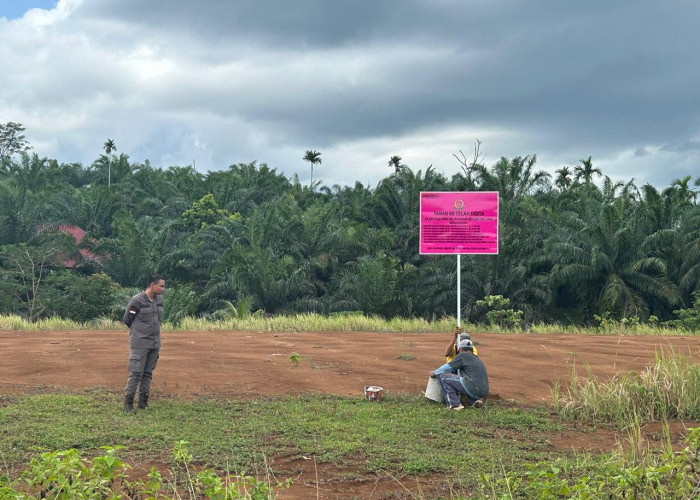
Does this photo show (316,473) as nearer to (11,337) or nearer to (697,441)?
(697,441)

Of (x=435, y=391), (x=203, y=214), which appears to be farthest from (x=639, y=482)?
(x=203, y=214)

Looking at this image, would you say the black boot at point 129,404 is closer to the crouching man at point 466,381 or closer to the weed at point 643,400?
the crouching man at point 466,381

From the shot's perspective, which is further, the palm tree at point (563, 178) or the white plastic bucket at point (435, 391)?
the palm tree at point (563, 178)

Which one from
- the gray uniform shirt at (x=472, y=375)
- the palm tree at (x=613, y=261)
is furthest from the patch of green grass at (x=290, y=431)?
the palm tree at (x=613, y=261)

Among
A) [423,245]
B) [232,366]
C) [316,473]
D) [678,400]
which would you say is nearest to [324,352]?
[232,366]

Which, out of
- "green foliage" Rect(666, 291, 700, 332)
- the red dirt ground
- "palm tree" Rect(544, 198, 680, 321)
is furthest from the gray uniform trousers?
"palm tree" Rect(544, 198, 680, 321)

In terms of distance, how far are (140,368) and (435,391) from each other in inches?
145

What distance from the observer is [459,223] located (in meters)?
10.3

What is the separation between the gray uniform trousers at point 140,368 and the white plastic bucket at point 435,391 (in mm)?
3480

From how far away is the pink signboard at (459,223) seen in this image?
33.7 feet

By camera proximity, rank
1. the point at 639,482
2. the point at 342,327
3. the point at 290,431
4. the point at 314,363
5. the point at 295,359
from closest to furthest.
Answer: the point at 639,482, the point at 290,431, the point at 295,359, the point at 314,363, the point at 342,327

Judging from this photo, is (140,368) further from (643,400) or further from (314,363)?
(643,400)

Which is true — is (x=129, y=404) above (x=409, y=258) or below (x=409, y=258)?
below

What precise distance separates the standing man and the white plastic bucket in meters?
→ 3.47
